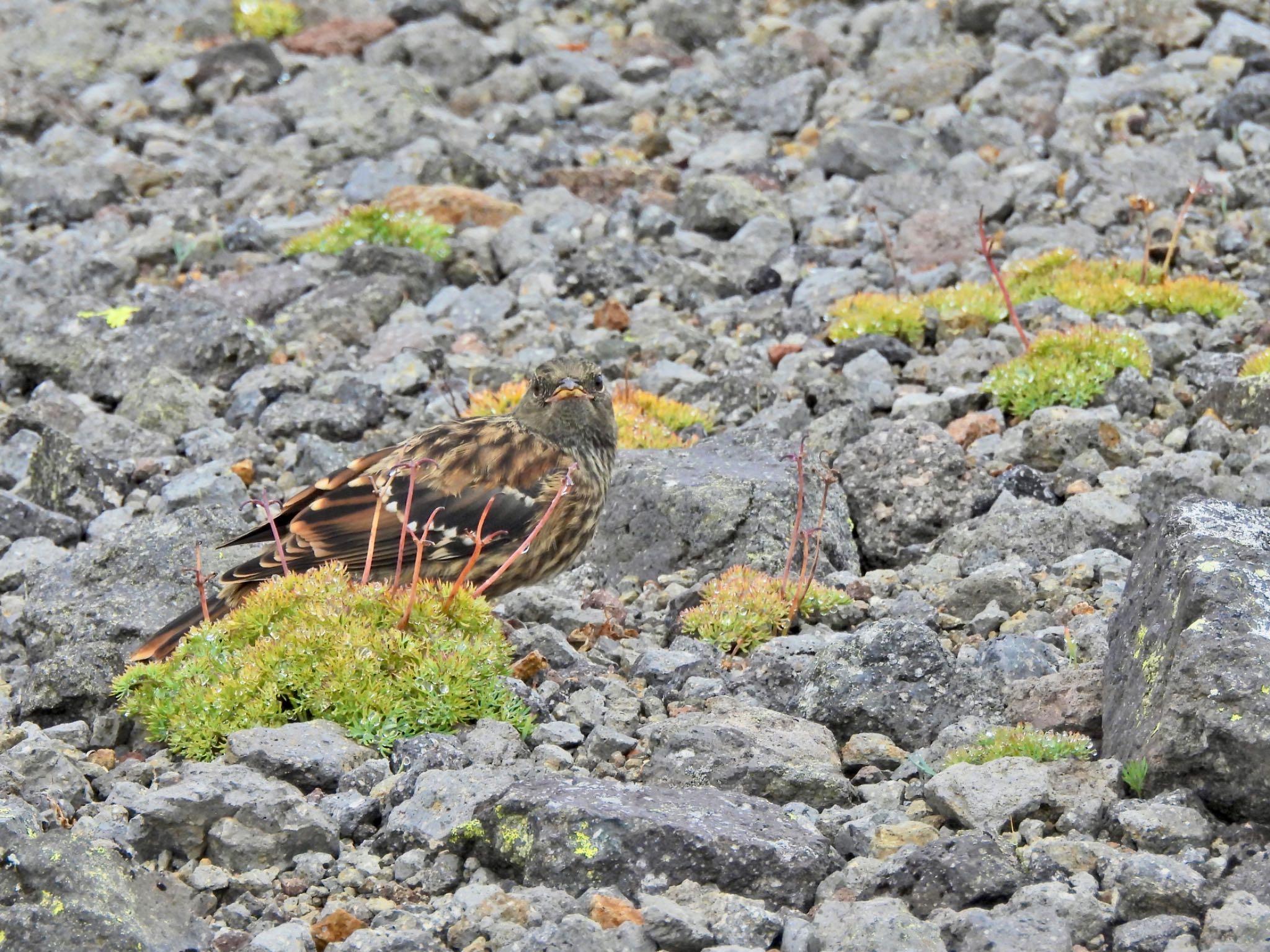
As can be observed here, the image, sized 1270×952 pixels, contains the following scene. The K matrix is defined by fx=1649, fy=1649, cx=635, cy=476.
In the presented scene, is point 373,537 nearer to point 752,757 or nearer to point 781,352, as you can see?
point 752,757

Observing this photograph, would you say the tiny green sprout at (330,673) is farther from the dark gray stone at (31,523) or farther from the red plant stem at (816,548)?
the dark gray stone at (31,523)

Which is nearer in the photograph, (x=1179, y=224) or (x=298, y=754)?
(x=298, y=754)

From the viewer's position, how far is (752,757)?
21.1 feet

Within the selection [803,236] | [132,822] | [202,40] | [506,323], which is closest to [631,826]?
[132,822]

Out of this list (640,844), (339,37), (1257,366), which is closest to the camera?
(640,844)

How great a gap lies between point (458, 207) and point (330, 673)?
28.1 feet

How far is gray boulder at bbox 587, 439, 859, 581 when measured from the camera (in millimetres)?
9164

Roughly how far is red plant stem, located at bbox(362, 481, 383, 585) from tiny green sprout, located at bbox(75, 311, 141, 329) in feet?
19.5

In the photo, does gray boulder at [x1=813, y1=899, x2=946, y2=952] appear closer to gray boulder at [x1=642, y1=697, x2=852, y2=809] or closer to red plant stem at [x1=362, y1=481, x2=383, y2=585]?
gray boulder at [x1=642, y1=697, x2=852, y2=809]

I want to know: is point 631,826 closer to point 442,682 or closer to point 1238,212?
point 442,682

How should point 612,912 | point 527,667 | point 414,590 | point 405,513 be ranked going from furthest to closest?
point 527,667, point 405,513, point 414,590, point 612,912

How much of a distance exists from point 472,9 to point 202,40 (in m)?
3.47

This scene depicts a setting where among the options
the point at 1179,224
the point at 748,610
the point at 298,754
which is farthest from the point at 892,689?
the point at 1179,224

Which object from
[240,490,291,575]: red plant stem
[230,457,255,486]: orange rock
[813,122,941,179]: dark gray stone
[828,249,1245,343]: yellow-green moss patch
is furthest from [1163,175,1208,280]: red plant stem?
[240,490,291,575]: red plant stem
